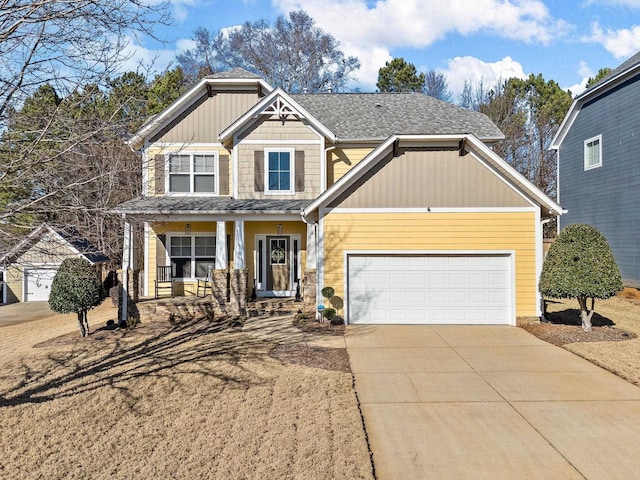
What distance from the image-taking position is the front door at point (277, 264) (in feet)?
52.4

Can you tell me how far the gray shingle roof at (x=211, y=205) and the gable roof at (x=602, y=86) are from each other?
43.8ft

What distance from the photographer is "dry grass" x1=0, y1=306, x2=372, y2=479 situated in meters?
4.74

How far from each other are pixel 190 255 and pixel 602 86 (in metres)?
18.1

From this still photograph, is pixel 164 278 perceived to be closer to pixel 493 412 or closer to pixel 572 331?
pixel 493 412

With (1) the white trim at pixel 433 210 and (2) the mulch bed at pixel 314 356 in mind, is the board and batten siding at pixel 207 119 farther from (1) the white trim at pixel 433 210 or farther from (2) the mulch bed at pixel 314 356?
(2) the mulch bed at pixel 314 356

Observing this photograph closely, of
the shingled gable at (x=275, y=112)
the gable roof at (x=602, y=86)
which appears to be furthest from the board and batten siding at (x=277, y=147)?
the gable roof at (x=602, y=86)

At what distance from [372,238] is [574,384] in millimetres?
6304

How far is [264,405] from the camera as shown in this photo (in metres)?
6.48

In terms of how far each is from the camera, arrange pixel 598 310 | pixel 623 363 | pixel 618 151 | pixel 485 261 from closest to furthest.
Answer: pixel 623 363
pixel 485 261
pixel 598 310
pixel 618 151

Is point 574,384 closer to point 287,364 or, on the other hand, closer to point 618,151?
point 287,364

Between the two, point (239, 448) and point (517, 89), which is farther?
point (517, 89)

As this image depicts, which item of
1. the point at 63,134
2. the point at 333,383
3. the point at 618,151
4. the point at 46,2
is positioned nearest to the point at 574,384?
the point at 333,383

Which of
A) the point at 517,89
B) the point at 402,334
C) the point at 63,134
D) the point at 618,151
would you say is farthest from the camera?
the point at 517,89

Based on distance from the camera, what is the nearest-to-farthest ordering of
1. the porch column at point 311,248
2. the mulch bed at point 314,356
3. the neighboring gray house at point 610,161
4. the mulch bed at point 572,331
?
the mulch bed at point 314,356 → the mulch bed at point 572,331 → the porch column at point 311,248 → the neighboring gray house at point 610,161
